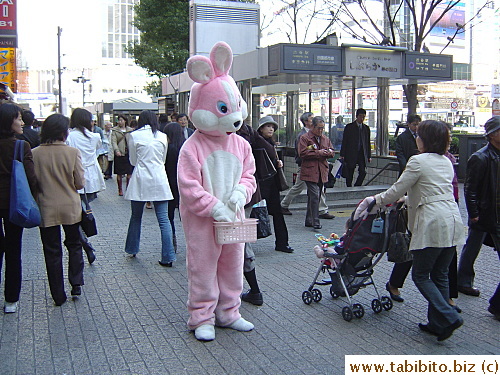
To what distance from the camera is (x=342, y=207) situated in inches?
466

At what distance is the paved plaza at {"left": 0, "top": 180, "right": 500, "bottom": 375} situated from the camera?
4.35 m

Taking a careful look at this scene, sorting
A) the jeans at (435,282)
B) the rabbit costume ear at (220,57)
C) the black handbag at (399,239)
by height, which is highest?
the rabbit costume ear at (220,57)

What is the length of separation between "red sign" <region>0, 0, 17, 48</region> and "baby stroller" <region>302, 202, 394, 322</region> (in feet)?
31.5

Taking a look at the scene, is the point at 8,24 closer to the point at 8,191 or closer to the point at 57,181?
the point at 57,181

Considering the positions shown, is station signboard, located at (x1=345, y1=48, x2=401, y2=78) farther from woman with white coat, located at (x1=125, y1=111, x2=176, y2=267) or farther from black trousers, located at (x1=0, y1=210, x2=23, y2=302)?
black trousers, located at (x1=0, y1=210, x2=23, y2=302)

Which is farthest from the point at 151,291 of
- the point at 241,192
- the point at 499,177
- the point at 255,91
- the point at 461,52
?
the point at 461,52

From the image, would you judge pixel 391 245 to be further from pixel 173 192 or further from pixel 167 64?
pixel 167 64

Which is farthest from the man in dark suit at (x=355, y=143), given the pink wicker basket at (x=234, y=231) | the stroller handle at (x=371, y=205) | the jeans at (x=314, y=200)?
the pink wicker basket at (x=234, y=231)

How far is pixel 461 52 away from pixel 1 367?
7746 centimetres

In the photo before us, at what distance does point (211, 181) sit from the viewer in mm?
4785

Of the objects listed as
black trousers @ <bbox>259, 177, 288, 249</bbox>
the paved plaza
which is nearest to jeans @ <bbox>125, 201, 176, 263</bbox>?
the paved plaza

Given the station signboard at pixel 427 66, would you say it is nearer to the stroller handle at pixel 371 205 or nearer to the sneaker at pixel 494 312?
the sneaker at pixel 494 312

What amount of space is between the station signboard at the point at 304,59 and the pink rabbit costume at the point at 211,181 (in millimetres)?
6759

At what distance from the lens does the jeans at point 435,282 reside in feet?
15.1
